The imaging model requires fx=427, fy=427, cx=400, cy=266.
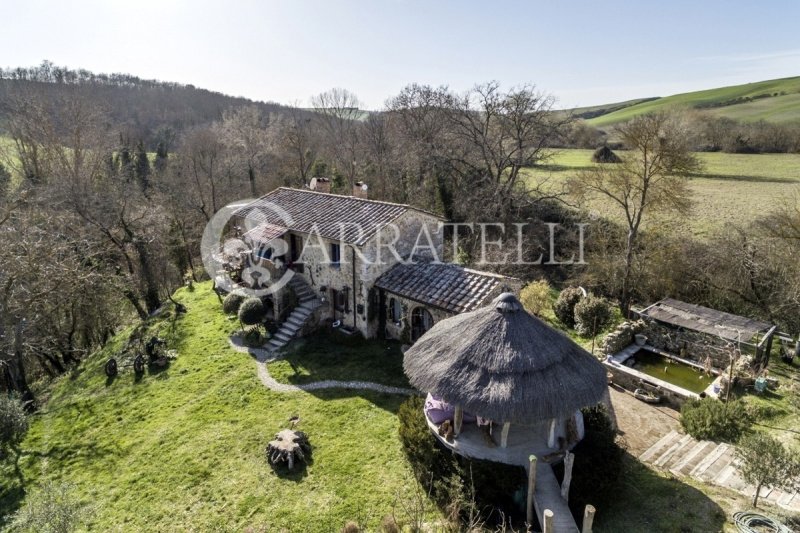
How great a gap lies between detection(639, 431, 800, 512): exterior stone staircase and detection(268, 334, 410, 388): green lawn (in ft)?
30.6

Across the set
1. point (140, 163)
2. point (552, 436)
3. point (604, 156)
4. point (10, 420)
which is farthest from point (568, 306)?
point (140, 163)

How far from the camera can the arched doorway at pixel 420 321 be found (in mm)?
19719

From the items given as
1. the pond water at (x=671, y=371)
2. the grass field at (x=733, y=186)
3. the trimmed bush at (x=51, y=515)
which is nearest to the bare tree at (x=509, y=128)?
the grass field at (x=733, y=186)

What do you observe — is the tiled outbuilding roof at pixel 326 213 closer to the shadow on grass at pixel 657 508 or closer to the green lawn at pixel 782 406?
the shadow on grass at pixel 657 508

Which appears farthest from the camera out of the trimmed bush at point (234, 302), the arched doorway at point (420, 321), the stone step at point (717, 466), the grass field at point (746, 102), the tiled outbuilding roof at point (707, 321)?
the grass field at point (746, 102)

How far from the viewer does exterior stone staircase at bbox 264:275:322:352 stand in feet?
72.1

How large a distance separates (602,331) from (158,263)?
32.8 metres

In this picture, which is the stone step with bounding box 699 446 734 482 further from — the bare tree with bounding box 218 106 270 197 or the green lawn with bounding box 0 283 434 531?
the bare tree with bounding box 218 106 270 197

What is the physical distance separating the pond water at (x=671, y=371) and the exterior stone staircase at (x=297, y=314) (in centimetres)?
1638

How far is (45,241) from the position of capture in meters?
22.9

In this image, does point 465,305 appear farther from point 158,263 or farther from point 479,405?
point 158,263

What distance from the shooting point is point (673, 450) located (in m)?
14.7

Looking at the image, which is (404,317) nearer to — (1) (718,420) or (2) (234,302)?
(2) (234,302)

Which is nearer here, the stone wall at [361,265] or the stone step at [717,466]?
the stone step at [717,466]
